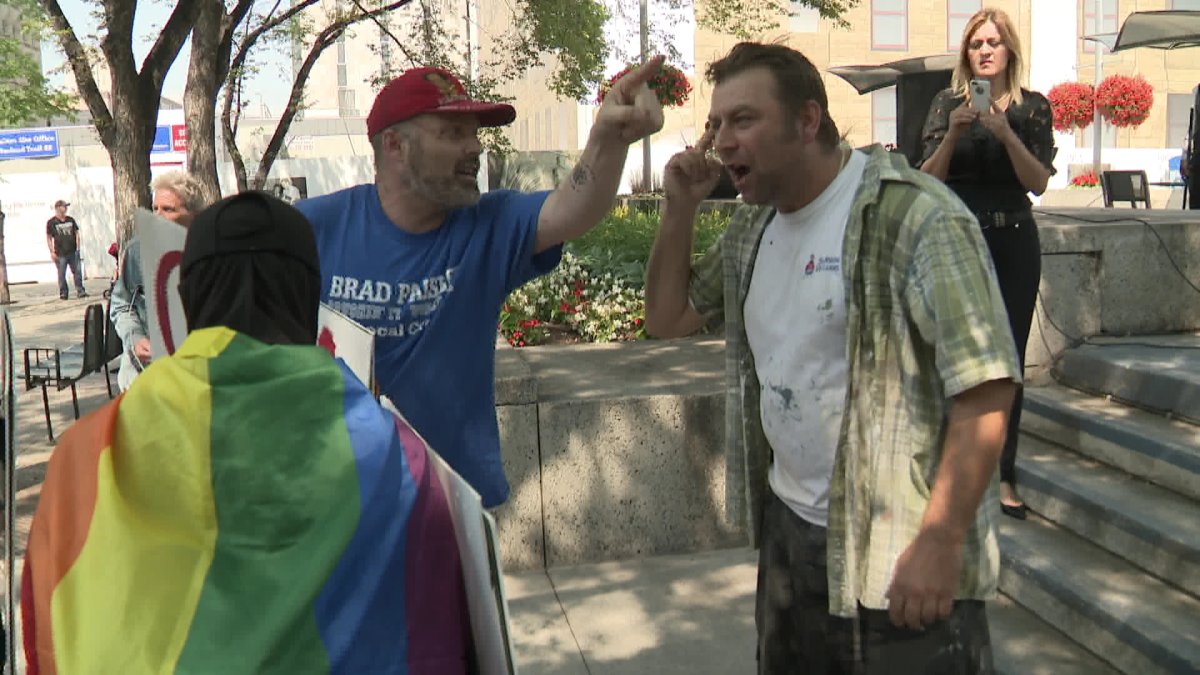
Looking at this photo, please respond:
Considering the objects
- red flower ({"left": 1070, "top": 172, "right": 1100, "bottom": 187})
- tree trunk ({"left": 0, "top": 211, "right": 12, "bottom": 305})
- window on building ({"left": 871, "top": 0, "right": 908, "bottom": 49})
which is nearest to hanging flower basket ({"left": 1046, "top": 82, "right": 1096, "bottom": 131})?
red flower ({"left": 1070, "top": 172, "right": 1100, "bottom": 187})

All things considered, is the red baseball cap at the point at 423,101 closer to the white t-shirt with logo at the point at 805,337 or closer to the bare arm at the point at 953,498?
the white t-shirt with logo at the point at 805,337

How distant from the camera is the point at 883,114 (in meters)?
35.4

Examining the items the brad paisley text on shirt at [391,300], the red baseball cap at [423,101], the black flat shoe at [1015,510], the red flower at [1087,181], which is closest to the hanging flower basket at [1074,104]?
the red flower at [1087,181]

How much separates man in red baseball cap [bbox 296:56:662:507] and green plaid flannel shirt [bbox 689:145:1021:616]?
783mm

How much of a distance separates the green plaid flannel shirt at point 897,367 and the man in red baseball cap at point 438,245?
0.78m

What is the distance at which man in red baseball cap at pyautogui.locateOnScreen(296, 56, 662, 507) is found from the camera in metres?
3.11

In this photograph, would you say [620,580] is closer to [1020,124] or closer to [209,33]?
[1020,124]

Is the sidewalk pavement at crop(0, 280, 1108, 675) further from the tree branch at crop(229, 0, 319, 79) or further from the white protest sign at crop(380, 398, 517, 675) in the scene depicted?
the tree branch at crop(229, 0, 319, 79)

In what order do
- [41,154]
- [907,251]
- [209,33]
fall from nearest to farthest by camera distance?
[907,251] → [209,33] → [41,154]

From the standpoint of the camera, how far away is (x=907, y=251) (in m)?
2.43

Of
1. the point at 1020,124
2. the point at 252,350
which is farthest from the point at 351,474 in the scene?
the point at 1020,124

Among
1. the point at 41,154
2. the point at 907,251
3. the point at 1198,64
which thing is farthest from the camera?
the point at 41,154

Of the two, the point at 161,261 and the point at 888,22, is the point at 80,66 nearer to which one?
the point at 161,261

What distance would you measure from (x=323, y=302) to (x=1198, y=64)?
130ft
